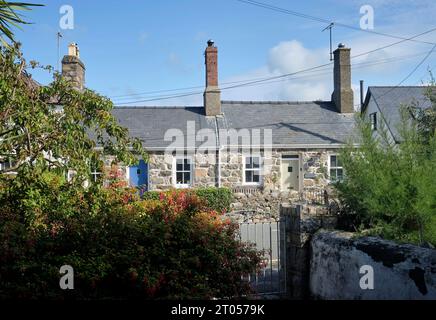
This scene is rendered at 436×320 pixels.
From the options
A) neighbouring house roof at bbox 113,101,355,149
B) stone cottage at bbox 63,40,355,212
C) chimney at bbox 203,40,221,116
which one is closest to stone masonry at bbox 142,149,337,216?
stone cottage at bbox 63,40,355,212

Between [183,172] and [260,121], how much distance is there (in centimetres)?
499

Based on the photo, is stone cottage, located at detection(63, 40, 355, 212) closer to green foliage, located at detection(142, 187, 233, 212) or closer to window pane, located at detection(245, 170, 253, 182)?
window pane, located at detection(245, 170, 253, 182)

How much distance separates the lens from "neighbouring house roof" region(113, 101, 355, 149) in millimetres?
21578

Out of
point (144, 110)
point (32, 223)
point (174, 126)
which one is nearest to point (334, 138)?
point (174, 126)

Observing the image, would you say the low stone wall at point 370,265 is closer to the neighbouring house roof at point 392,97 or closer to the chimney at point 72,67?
the chimney at point 72,67

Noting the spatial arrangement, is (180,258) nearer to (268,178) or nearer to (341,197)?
(341,197)

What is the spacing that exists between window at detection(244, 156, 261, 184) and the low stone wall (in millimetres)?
14191

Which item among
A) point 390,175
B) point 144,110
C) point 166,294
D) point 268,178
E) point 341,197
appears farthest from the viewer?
point 144,110

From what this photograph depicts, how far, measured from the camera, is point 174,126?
22.4 metres

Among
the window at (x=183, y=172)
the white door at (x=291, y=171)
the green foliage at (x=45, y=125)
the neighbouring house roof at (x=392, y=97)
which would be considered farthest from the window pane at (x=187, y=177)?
the green foliage at (x=45, y=125)

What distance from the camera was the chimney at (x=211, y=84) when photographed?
22.5 m

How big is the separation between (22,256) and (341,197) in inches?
193

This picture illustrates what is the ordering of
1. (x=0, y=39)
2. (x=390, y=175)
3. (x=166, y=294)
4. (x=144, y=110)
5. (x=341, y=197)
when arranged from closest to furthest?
(x=166, y=294), (x=0, y=39), (x=390, y=175), (x=341, y=197), (x=144, y=110)

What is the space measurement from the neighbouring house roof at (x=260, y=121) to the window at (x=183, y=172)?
937 mm
